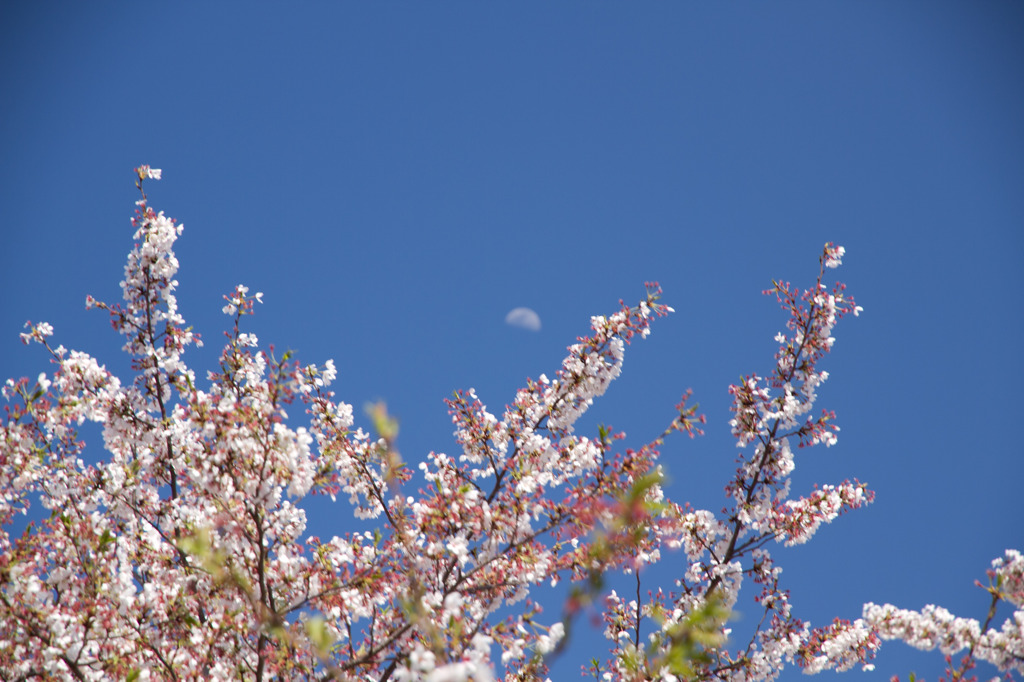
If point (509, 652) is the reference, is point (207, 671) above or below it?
above

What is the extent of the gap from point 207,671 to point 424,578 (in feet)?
8.33

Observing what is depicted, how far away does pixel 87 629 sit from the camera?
546 centimetres

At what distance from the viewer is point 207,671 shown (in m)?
6.67

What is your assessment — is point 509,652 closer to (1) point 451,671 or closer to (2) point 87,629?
(1) point 451,671

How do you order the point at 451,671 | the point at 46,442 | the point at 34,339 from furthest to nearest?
1. the point at 34,339
2. the point at 46,442
3. the point at 451,671

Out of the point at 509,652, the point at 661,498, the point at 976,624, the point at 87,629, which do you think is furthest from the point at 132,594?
the point at 976,624

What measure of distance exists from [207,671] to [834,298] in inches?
352

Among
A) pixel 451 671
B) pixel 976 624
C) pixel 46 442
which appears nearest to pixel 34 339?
pixel 46 442

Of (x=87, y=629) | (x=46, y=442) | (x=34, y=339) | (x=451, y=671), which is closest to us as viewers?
(x=451, y=671)

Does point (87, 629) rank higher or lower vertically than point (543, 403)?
lower

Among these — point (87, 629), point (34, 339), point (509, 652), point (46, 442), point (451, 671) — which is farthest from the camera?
point (34, 339)

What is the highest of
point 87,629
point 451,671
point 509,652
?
point 87,629

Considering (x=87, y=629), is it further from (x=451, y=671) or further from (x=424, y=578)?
(x=451, y=671)

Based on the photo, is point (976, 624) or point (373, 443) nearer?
point (976, 624)
